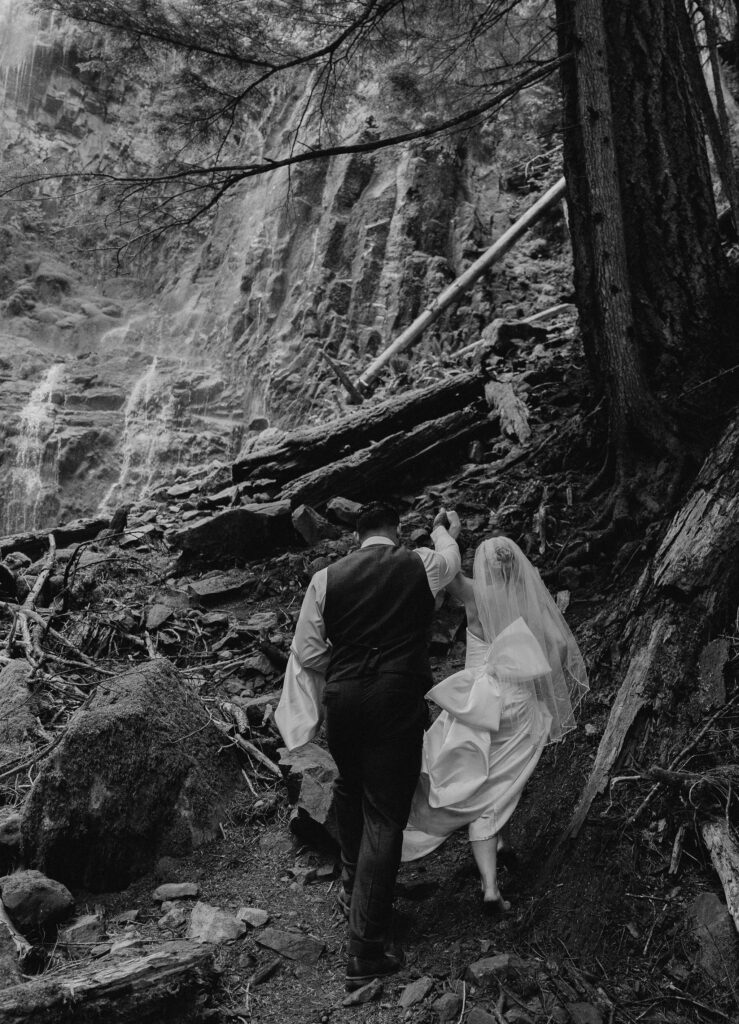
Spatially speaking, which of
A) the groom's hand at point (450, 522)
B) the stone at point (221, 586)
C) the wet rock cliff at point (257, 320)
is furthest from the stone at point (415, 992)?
the wet rock cliff at point (257, 320)

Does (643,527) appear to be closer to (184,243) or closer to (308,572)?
(308,572)

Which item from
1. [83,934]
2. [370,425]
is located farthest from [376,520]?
[370,425]

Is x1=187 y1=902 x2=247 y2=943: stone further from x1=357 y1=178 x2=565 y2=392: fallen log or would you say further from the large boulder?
x1=357 y1=178 x2=565 y2=392: fallen log

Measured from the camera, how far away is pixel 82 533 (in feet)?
30.7

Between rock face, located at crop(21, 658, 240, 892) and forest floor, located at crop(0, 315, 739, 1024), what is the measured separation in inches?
5.4

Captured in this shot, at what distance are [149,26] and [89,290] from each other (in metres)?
19.7

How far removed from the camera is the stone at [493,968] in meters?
2.59

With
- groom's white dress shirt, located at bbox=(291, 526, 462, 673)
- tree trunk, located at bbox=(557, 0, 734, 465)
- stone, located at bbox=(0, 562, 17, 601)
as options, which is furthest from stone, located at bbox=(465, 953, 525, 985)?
stone, located at bbox=(0, 562, 17, 601)

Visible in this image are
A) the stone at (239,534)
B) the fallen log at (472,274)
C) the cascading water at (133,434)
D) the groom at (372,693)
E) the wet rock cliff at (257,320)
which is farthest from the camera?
the cascading water at (133,434)

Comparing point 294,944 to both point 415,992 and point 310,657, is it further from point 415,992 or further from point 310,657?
point 310,657

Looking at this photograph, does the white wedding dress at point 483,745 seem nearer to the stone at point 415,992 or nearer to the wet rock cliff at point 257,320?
the stone at point 415,992

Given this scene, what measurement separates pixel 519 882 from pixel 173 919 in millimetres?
1523

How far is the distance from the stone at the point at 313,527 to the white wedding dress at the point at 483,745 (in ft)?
12.3

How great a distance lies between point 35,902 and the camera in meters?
3.09
